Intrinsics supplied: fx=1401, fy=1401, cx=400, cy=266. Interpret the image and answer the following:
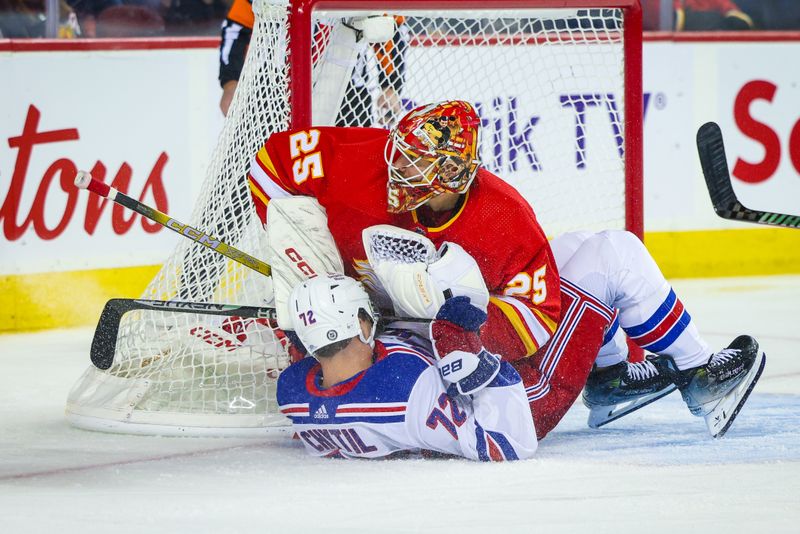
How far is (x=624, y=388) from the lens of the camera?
2.91 metres

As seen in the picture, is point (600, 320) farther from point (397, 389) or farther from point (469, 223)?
point (397, 389)

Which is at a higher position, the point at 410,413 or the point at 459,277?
the point at 459,277

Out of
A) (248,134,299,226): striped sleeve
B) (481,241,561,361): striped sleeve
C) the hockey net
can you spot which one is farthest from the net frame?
(481,241,561,361): striped sleeve

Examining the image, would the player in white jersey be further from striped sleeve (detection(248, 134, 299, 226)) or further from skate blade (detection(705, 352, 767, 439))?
skate blade (detection(705, 352, 767, 439))

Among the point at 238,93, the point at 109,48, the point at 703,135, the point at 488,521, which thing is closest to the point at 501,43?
the point at 238,93

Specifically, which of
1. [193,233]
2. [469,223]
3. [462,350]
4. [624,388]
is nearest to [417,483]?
[462,350]

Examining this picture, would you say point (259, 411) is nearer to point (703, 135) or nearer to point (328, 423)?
point (328, 423)

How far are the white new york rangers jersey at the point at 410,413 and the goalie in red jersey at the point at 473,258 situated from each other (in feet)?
0.30

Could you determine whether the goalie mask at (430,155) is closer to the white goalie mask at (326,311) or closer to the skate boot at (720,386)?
the white goalie mask at (326,311)

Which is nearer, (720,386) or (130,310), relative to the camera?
(720,386)

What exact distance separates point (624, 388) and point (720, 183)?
0.47 metres

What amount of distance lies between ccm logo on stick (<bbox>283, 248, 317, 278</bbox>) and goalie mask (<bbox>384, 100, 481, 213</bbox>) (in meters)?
0.22

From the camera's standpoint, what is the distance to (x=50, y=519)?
2.19m

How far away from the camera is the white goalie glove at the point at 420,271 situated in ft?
8.34
